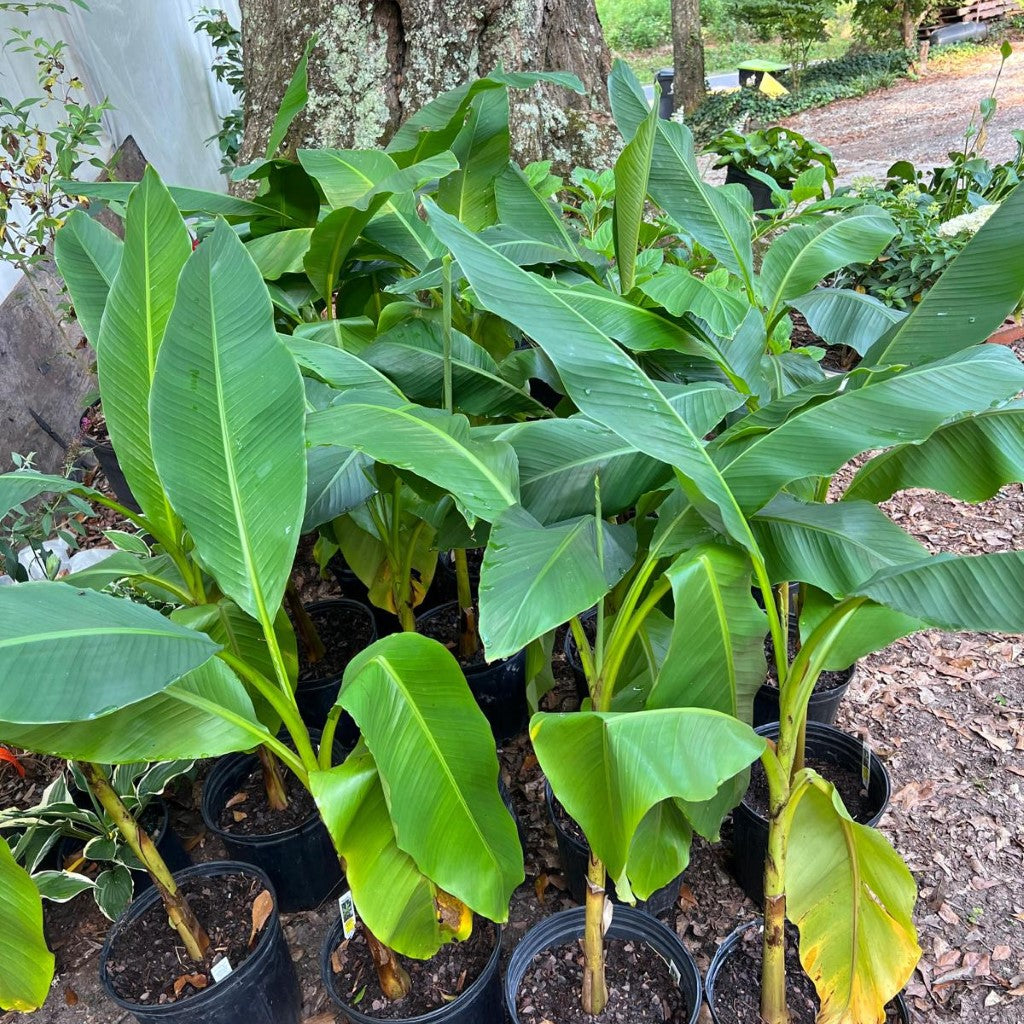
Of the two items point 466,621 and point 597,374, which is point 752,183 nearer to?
point 466,621

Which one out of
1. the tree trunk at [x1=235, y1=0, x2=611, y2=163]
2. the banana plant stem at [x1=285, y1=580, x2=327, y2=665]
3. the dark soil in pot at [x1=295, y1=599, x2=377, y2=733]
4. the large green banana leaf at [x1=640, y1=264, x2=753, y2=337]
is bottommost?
the dark soil in pot at [x1=295, y1=599, x2=377, y2=733]

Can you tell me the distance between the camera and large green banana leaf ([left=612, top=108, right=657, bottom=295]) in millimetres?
1257

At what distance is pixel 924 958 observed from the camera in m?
1.50

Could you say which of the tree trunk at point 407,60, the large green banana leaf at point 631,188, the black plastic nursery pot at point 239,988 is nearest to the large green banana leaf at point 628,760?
the black plastic nursery pot at point 239,988

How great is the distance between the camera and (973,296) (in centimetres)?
111

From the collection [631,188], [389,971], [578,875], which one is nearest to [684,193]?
[631,188]

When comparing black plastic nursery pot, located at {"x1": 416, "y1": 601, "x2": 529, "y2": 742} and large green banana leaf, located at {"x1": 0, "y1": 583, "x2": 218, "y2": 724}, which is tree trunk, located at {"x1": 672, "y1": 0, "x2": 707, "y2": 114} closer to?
black plastic nursery pot, located at {"x1": 416, "y1": 601, "x2": 529, "y2": 742}

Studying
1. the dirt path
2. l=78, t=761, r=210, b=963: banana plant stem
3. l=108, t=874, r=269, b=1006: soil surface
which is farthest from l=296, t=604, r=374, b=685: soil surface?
the dirt path

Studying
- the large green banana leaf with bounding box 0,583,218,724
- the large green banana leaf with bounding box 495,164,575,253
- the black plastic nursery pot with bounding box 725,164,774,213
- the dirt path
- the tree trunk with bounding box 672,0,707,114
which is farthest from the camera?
the tree trunk with bounding box 672,0,707,114

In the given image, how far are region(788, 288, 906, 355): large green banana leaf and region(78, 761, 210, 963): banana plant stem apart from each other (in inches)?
61.2

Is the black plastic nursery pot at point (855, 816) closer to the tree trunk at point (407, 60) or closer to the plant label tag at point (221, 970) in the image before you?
the plant label tag at point (221, 970)

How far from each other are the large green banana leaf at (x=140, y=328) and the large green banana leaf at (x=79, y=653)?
0.30m

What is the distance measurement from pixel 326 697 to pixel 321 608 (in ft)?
1.19

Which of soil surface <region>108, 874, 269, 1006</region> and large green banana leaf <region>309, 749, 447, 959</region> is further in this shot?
soil surface <region>108, 874, 269, 1006</region>
